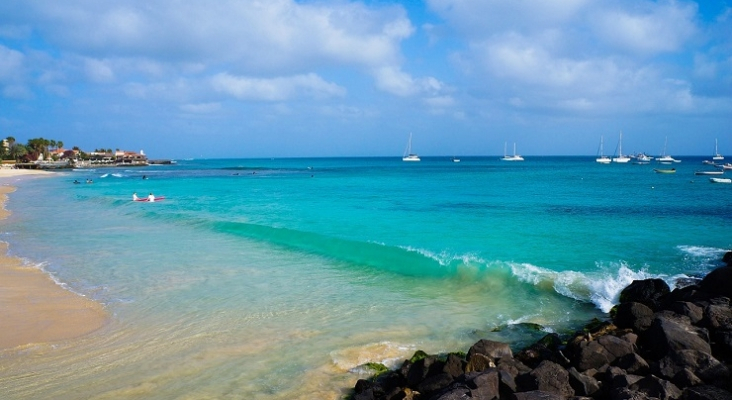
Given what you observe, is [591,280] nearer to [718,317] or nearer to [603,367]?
[718,317]

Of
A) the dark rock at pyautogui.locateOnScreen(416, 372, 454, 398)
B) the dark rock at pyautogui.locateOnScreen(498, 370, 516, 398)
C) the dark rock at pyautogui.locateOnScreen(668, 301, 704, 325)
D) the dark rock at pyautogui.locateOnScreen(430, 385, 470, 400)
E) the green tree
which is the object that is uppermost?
the green tree

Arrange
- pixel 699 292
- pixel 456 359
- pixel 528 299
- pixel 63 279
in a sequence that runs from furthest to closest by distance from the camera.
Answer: pixel 63 279 → pixel 528 299 → pixel 699 292 → pixel 456 359

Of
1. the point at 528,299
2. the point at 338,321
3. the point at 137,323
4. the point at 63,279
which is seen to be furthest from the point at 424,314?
the point at 63,279

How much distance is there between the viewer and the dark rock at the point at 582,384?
7258mm

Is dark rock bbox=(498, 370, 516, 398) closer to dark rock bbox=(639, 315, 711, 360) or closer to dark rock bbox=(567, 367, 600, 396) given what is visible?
dark rock bbox=(567, 367, 600, 396)

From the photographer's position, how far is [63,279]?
626 inches

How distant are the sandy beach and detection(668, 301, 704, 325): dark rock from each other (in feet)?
41.2

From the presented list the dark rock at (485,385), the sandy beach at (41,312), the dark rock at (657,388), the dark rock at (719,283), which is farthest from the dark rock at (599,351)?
the sandy beach at (41,312)

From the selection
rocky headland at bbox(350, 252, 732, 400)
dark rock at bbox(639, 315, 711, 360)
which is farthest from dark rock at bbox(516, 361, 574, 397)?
dark rock at bbox(639, 315, 711, 360)

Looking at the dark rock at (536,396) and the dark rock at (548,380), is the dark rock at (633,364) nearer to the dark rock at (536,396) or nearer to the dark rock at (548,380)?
the dark rock at (548,380)

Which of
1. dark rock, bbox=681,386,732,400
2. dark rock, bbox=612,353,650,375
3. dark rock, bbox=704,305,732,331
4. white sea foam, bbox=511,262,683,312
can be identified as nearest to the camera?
dark rock, bbox=681,386,732,400

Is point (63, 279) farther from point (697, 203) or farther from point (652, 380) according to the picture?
point (697, 203)

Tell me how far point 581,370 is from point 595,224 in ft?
63.0

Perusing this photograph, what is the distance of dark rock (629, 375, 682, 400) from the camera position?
668 cm
